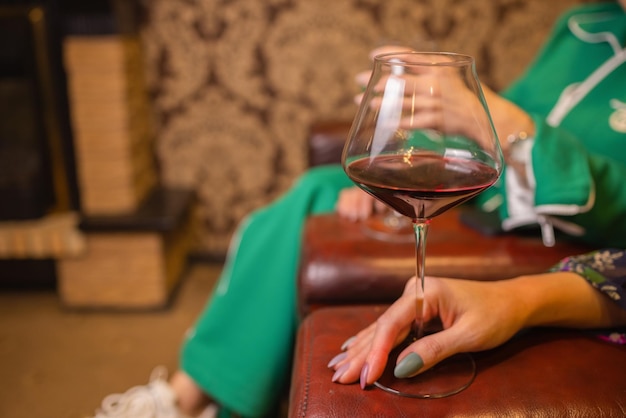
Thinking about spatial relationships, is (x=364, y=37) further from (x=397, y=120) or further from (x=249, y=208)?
(x=397, y=120)

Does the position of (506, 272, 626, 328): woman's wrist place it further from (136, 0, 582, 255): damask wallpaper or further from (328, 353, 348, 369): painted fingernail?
(136, 0, 582, 255): damask wallpaper

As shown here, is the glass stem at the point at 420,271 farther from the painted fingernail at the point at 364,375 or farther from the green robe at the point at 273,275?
the green robe at the point at 273,275

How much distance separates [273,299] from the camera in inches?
46.8

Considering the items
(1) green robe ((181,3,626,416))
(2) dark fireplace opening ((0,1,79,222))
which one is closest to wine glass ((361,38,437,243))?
(1) green robe ((181,3,626,416))

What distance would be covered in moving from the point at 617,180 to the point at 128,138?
58.2 inches

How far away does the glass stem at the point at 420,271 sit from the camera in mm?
669

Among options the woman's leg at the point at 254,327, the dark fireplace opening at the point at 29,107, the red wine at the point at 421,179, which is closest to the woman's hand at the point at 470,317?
the red wine at the point at 421,179

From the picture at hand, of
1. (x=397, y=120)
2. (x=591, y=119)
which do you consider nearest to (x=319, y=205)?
(x=591, y=119)

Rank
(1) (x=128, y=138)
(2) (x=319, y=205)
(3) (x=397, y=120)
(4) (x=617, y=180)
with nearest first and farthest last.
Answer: (3) (x=397, y=120)
(4) (x=617, y=180)
(2) (x=319, y=205)
(1) (x=128, y=138)

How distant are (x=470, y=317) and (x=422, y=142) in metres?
0.21

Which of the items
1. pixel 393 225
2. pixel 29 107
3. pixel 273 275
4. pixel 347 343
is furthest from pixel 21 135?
pixel 347 343

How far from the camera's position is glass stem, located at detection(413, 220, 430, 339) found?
0.67 metres

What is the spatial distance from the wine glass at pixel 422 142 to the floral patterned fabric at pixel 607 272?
0.24 metres

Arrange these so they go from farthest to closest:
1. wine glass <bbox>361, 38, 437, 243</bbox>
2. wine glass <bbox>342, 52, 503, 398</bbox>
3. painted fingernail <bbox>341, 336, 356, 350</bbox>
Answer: wine glass <bbox>361, 38, 437, 243</bbox>, painted fingernail <bbox>341, 336, 356, 350</bbox>, wine glass <bbox>342, 52, 503, 398</bbox>
